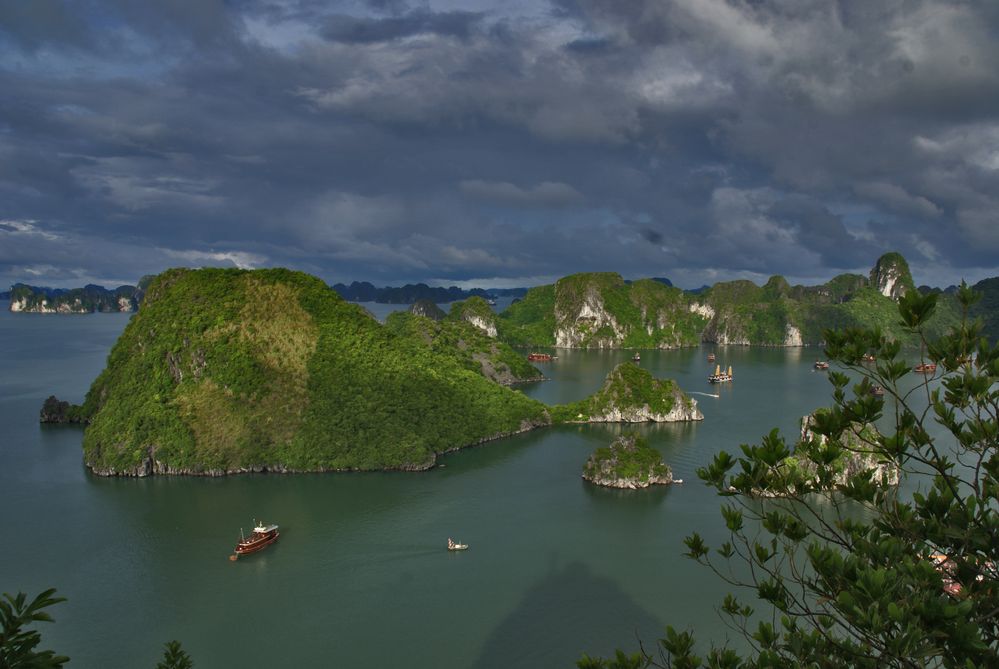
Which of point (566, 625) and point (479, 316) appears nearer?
point (566, 625)

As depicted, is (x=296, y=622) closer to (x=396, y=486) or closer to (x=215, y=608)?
(x=215, y=608)

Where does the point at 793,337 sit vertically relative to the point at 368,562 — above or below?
above

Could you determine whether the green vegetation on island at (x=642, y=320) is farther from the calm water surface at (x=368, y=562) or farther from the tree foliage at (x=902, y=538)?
the tree foliage at (x=902, y=538)

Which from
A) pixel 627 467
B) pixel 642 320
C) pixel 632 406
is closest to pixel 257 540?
pixel 627 467

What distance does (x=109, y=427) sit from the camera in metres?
62.7

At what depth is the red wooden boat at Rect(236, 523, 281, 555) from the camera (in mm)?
43000

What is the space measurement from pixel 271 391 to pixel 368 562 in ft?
94.9

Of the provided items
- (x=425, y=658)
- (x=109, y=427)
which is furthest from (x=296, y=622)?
(x=109, y=427)

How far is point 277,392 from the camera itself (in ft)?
213

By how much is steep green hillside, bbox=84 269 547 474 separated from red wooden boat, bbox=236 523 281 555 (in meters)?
14.8

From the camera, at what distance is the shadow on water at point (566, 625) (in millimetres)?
31797

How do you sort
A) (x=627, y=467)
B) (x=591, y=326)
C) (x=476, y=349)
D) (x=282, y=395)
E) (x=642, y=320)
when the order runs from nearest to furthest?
(x=627, y=467) < (x=282, y=395) < (x=476, y=349) < (x=591, y=326) < (x=642, y=320)

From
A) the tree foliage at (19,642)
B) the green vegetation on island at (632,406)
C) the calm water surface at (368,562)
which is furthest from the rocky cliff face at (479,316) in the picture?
the tree foliage at (19,642)

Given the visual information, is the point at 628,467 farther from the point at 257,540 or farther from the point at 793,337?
the point at 793,337
